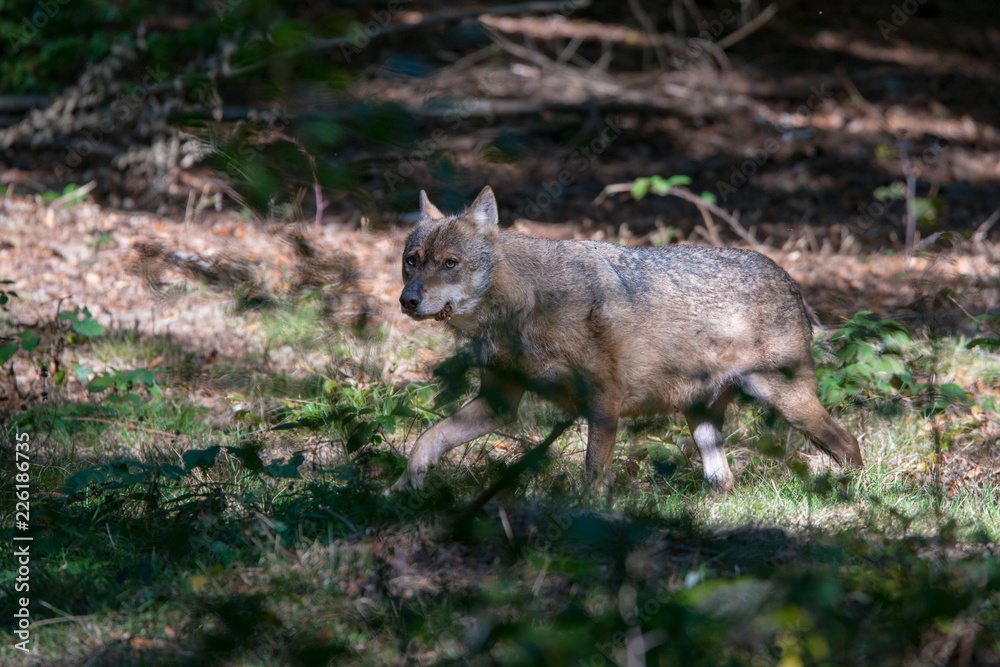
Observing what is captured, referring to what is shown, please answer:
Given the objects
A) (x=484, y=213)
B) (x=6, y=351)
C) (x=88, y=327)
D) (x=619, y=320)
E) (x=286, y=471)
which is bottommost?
(x=88, y=327)

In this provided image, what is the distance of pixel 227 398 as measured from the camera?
6.35m

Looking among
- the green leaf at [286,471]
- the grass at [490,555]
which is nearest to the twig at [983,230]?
the grass at [490,555]

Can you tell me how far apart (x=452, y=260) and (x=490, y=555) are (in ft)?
5.86

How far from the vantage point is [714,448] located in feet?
19.2

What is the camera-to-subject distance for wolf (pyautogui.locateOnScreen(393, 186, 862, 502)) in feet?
16.8

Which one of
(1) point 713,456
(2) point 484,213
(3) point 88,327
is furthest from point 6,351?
(1) point 713,456

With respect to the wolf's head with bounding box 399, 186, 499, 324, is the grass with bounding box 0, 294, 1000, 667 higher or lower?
lower

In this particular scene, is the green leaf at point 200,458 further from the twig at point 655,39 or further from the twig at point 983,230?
the twig at point 655,39

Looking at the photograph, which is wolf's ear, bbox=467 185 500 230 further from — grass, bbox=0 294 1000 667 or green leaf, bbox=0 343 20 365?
green leaf, bbox=0 343 20 365

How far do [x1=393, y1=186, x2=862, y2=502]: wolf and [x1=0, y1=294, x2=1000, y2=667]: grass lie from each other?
28cm

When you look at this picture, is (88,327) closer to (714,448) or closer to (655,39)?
(714,448)

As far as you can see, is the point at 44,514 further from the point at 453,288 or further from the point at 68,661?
the point at 453,288

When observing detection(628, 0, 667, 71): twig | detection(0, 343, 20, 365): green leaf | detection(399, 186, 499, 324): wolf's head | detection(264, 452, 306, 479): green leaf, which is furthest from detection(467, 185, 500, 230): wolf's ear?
detection(628, 0, 667, 71): twig

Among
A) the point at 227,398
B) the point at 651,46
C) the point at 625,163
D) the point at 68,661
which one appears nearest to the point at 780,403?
the point at 227,398
